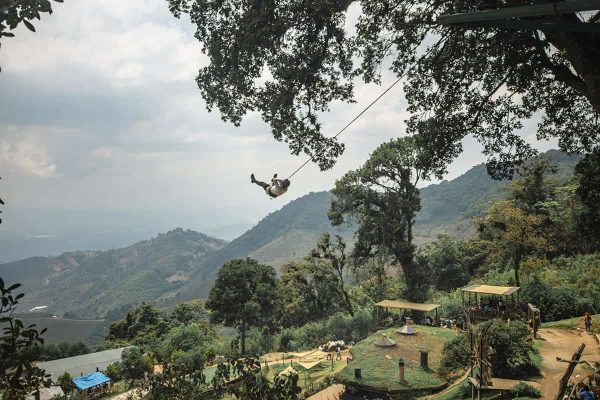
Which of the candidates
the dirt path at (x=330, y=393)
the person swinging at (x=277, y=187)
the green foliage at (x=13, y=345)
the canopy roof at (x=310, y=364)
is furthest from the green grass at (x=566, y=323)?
the green foliage at (x=13, y=345)

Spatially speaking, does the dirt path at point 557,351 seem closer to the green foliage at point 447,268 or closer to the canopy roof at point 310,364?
the canopy roof at point 310,364

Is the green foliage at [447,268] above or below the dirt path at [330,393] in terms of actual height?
above

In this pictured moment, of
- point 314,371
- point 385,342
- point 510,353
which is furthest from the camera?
point 314,371

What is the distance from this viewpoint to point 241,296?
132 ft

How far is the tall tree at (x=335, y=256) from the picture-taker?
133 ft

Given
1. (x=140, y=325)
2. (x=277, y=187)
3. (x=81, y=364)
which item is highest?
(x=277, y=187)

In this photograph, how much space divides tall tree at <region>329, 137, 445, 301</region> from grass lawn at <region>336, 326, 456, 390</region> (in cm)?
983

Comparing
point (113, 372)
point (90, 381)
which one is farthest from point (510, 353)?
point (113, 372)

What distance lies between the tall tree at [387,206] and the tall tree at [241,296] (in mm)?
12682

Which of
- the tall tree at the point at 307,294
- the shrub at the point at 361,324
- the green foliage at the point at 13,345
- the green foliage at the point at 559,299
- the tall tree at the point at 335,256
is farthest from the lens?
the tall tree at the point at 307,294

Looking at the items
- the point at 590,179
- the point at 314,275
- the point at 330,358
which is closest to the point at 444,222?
the point at 314,275

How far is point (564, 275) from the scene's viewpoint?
28.2 metres

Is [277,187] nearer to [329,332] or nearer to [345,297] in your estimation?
[329,332]

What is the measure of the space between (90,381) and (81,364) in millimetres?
9040
